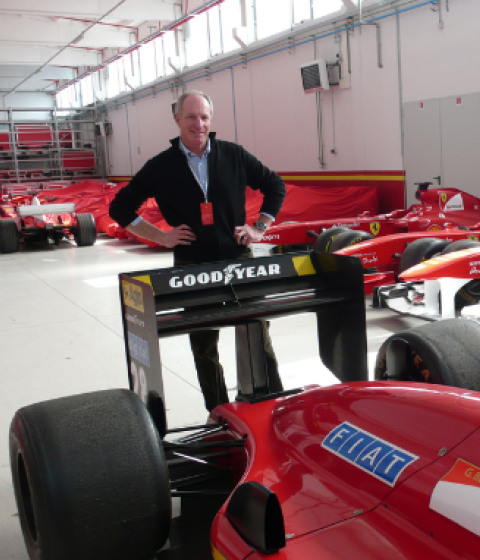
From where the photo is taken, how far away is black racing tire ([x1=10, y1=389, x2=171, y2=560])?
1.75 meters

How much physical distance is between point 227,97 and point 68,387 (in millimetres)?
12096

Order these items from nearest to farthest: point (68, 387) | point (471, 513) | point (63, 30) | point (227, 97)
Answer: point (471, 513) < point (68, 387) < point (227, 97) < point (63, 30)

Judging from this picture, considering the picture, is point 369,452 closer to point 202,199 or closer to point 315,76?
point 202,199

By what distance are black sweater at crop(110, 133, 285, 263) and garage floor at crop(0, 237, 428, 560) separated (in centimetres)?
105

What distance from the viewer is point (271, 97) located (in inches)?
538

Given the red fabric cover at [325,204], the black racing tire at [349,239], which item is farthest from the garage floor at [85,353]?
the red fabric cover at [325,204]

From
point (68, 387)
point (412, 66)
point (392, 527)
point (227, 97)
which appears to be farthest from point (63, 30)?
point (392, 527)

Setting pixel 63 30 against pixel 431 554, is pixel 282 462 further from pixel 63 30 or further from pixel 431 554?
pixel 63 30

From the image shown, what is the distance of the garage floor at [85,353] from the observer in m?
3.50

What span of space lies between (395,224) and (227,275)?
6126 mm

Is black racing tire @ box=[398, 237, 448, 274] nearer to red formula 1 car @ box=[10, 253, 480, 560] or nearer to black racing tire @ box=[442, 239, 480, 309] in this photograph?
black racing tire @ box=[442, 239, 480, 309]

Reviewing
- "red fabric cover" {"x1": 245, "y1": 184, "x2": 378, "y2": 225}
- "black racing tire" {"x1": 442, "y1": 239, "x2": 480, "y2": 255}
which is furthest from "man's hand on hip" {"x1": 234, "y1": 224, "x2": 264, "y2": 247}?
"red fabric cover" {"x1": 245, "y1": 184, "x2": 378, "y2": 225}

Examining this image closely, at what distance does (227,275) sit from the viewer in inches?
106

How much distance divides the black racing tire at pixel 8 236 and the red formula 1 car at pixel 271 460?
1062 centimetres
